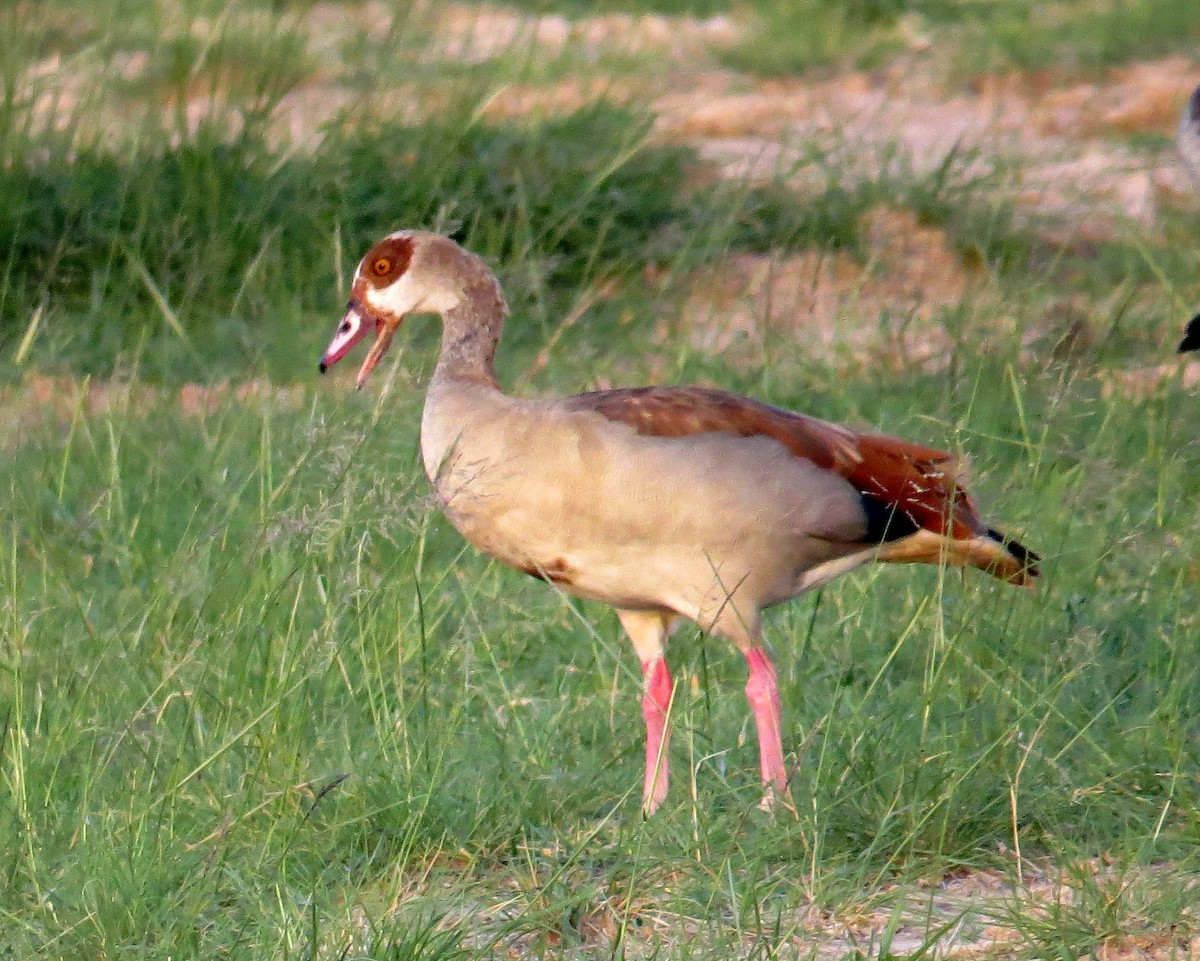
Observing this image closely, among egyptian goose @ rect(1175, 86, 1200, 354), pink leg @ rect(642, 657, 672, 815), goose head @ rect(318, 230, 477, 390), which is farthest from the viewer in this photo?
egyptian goose @ rect(1175, 86, 1200, 354)

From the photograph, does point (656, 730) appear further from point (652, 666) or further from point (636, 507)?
point (636, 507)

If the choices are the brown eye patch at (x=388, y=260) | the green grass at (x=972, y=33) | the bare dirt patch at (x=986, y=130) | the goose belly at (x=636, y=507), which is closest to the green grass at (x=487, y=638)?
the goose belly at (x=636, y=507)

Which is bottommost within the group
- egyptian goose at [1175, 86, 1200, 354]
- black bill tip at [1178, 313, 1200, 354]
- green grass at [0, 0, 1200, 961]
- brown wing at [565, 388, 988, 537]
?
green grass at [0, 0, 1200, 961]

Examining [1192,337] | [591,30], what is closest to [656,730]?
[1192,337]

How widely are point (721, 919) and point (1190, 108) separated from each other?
4406mm

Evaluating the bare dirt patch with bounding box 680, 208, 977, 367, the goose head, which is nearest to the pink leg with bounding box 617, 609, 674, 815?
the goose head

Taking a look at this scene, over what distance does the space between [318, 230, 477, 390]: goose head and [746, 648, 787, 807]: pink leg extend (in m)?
1.00

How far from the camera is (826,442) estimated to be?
A: 3.93 m

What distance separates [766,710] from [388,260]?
124 cm

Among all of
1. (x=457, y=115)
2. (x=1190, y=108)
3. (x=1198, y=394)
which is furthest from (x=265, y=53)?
(x=1198, y=394)

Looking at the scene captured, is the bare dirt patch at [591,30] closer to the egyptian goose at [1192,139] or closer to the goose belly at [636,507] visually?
the egyptian goose at [1192,139]

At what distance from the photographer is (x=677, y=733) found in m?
3.88

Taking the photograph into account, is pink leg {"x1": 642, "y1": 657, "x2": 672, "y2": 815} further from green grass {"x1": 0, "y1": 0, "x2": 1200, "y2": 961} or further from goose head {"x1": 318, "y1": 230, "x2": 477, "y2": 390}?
goose head {"x1": 318, "y1": 230, "x2": 477, "y2": 390}

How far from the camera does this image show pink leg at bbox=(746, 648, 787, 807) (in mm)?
3670
